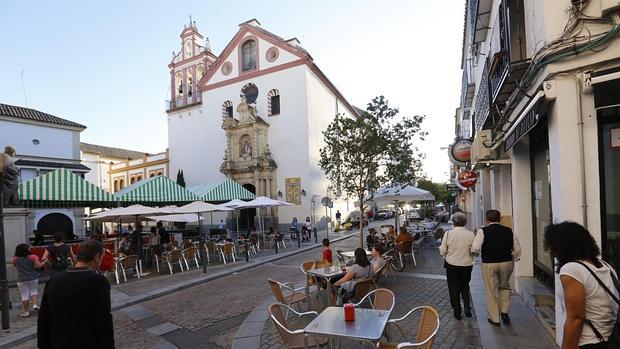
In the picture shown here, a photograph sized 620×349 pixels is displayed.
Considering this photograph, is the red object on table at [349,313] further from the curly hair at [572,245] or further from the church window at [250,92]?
the church window at [250,92]

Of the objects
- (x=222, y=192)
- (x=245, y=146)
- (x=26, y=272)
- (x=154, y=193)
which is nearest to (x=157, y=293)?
(x=26, y=272)

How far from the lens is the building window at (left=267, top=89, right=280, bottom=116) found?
30203mm

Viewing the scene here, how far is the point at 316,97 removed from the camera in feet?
101

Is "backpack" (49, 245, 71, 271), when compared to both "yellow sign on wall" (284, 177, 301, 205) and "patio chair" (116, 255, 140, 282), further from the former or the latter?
"yellow sign on wall" (284, 177, 301, 205)

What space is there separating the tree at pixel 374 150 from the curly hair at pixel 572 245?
9359 mm

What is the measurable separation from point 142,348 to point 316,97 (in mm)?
27046

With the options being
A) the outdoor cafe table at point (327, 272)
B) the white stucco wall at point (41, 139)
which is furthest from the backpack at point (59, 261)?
the white stucco wall at point (41, 139)

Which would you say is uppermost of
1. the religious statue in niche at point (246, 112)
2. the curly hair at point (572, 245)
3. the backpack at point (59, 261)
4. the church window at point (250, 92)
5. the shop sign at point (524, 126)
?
the church window at point (250, 92)

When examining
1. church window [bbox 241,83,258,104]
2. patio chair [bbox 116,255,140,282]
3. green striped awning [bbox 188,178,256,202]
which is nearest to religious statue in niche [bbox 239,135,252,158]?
church window [bbox 241,83,258,104]

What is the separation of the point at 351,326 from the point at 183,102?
3500 centimetres

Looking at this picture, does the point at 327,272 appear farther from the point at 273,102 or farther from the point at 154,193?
the point at 273,102

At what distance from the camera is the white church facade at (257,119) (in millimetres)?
28656

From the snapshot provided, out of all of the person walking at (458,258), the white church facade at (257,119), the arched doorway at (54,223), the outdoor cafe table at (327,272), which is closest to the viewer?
the person walking at (458,258)

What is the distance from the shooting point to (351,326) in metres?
3.67
